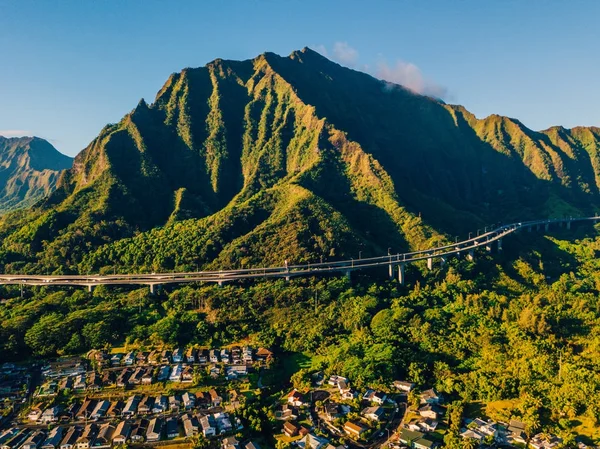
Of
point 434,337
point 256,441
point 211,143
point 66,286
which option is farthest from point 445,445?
point 211,143

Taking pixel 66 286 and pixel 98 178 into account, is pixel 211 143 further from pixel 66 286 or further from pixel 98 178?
pixel 66 286

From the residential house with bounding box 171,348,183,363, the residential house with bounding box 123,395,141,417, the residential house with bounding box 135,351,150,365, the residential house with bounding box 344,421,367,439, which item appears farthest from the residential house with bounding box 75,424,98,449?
the residential house with bounding box 344,421,367,439

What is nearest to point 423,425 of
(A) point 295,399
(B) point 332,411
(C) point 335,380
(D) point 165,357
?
(B) point 332,411

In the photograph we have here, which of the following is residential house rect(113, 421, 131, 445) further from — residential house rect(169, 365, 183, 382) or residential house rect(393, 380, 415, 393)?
residential house rect(393, 380, 415, 393)

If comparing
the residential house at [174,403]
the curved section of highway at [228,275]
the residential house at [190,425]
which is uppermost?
the curved section of highway at [228,275]

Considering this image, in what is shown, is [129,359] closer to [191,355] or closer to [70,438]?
[191,355]

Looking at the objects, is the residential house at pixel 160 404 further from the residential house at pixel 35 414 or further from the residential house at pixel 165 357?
the residential house at pixel 35 414

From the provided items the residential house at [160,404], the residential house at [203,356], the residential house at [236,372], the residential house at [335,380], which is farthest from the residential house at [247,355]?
the residential house at [160,404]
